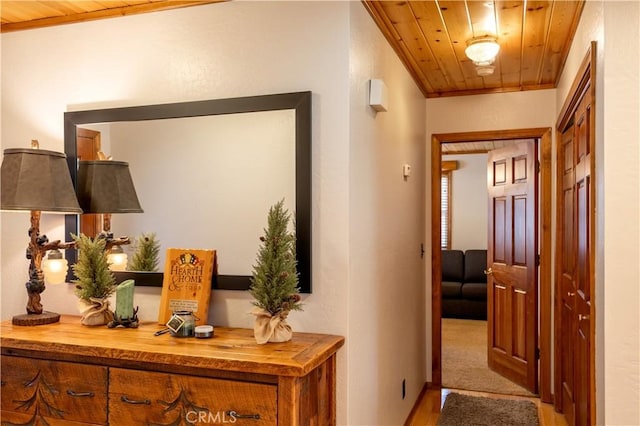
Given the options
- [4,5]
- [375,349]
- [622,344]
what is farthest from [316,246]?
[4,5]

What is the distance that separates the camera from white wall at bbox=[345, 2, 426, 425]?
242 centimetres

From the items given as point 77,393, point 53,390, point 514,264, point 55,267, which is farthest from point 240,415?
point 514,264

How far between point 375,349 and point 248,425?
1.02 m

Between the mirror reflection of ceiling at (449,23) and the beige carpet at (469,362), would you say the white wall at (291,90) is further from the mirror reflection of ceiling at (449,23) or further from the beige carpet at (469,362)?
the beige carpet at (469,362)

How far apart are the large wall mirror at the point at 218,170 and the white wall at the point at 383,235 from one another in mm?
249

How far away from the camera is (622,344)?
77.7 inches

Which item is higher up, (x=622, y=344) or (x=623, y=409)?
(x=622, y=344)

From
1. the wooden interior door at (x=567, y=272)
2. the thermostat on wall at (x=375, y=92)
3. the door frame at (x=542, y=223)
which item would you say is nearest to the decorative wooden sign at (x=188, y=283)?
the thermostat on wall at (x=375, y=92)

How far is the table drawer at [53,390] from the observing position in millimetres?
2070

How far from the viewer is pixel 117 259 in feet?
8.45

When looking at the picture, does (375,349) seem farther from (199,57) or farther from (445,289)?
(445,289)

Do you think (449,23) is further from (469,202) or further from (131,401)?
(469,202)

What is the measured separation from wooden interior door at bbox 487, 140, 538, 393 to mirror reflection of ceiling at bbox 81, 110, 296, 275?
2612mm

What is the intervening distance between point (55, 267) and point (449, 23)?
229cm
